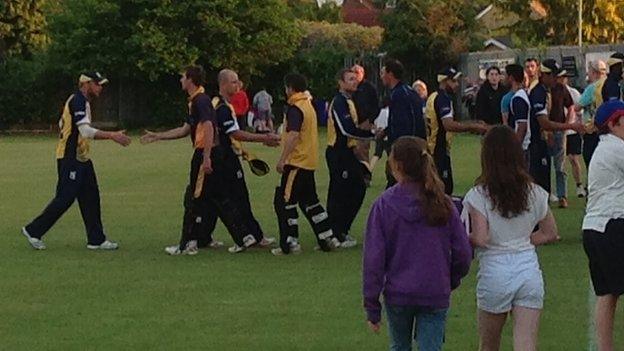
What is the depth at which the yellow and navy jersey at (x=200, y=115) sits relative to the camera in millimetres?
13852

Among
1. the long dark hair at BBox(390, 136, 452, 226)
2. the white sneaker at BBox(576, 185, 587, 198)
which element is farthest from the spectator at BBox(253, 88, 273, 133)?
the long dark hair at BBox(390, 136, 452, 226)

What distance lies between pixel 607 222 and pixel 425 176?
1954mm

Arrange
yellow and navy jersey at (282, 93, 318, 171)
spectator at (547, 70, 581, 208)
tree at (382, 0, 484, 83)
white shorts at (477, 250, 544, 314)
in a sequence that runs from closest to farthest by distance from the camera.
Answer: white shorts at (477, 250, 544, 314)
yellow and navy jersey at (282, 93, 318, 171)
spectator at (547, 70, 581, 208)
tree at (382, 0, 484, 83)

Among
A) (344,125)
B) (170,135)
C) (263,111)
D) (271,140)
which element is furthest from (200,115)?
(263,111)

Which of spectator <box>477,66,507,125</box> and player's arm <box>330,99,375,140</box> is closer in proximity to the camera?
player's arm <box>330,99,375,140</box>

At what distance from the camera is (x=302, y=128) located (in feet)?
45.9

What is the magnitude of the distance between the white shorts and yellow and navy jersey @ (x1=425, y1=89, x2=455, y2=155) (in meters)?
7.34

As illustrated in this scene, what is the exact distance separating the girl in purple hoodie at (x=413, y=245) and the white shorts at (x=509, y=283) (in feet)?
1.21

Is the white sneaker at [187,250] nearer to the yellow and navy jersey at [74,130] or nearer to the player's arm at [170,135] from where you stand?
the player's arm at [170,135]

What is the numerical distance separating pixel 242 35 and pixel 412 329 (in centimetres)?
4356

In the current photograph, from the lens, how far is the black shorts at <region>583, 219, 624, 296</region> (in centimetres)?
838

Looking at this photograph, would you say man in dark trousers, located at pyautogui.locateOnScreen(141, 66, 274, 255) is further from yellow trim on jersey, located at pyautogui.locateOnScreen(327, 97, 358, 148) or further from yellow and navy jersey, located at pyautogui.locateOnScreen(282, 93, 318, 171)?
yellow trim on jersey, located at pyautogui.locateOnScreen(327, 97, 358, 148)

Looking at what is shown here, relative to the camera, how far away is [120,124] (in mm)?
52375

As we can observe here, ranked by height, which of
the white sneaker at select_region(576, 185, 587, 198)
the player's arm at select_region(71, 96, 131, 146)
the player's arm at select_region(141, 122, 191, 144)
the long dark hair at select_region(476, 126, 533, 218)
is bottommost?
the white sneaker at select_region(576, 185, 587, 198)
